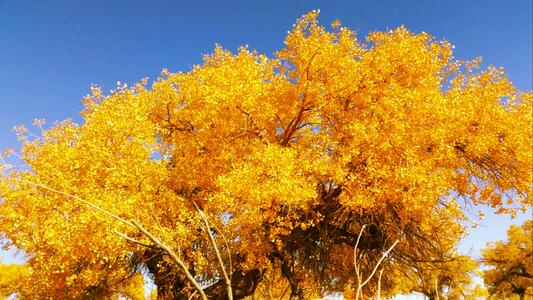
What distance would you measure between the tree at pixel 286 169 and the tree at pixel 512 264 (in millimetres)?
30679

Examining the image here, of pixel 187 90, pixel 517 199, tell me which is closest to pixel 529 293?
pixel 517 199

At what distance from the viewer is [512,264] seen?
1644 inches

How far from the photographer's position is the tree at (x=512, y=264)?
4097 centimetres

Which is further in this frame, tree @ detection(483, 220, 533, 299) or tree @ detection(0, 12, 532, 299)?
tree @ detection(483, 220, 533, 299)

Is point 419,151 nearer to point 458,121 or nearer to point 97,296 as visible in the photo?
point 458,121

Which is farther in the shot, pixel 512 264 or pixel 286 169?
pixel 512 264

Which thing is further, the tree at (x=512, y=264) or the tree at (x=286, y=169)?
the tree at (x=512, y=264)

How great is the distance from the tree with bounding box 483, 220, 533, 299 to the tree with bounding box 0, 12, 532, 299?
1208 inches

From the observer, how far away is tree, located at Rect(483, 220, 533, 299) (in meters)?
41.0

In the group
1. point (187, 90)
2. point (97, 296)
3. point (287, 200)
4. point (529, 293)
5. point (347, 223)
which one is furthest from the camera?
point (529, 293)

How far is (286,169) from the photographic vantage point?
1334cm

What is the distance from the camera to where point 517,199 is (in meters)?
14.4

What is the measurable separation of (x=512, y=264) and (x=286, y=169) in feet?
127

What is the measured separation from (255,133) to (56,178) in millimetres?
7396
